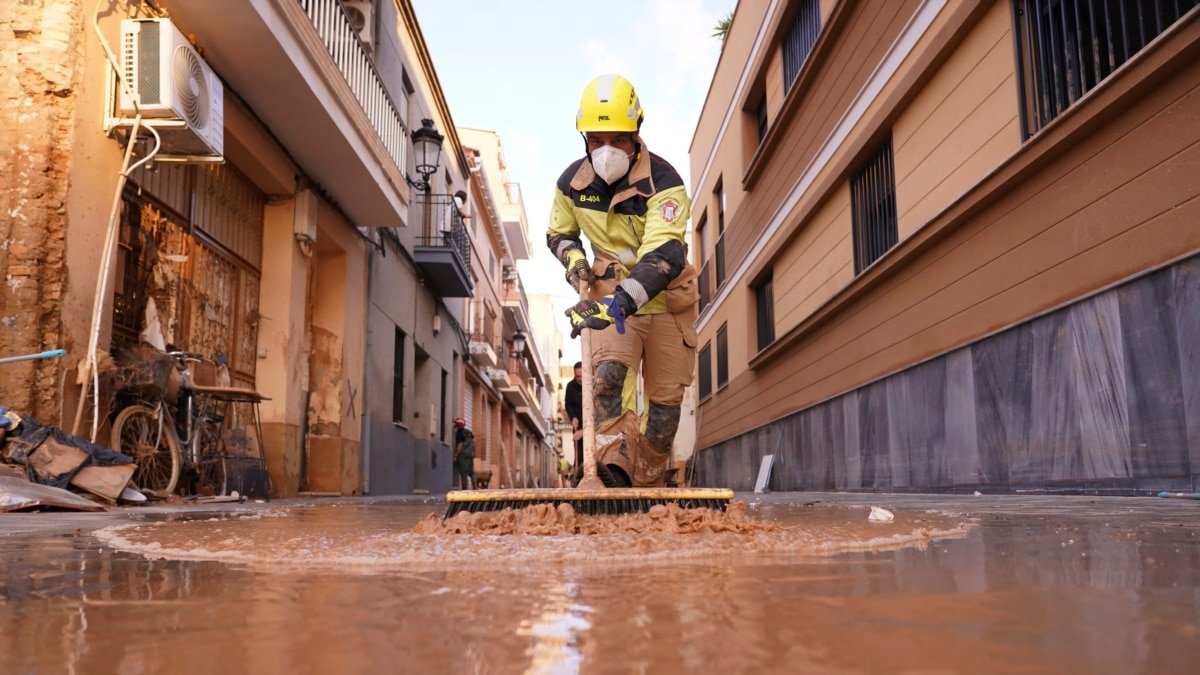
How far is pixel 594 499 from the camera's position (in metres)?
2.33

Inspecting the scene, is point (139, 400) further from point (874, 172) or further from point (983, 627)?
point (874, 172)

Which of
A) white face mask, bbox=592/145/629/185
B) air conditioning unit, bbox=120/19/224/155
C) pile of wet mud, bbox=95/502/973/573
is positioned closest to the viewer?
pile of wet mud, bbox=95/502/973/573

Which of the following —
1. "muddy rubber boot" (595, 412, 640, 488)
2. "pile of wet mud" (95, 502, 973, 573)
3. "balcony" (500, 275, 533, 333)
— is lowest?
"pile of wet mud" (95, 502, 973, 573)

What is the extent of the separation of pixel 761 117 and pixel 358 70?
730 centimetres

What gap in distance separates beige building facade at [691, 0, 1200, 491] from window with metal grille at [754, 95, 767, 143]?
1.97 m

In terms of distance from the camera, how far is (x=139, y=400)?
550 cm

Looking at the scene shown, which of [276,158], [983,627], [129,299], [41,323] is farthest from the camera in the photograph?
[276,158]

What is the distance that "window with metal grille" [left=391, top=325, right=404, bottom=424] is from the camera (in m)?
12.7

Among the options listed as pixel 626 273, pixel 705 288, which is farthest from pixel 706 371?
pixel 626 273

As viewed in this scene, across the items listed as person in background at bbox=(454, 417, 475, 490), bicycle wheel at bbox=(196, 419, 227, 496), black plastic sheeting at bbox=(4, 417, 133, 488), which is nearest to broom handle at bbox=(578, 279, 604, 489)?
black plastic sheeting at bbox=(4, 417, 133, 488)

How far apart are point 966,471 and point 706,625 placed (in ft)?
17.6

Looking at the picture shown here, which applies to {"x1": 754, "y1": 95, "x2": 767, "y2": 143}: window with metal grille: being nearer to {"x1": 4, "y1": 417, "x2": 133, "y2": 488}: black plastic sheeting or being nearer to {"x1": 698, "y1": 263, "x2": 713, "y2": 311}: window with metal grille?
{"x1": 698, "y1": 263, "x2": 713, "y2": 311}: window with metal grille

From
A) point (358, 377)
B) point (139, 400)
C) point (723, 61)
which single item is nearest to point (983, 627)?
point (139, 400)

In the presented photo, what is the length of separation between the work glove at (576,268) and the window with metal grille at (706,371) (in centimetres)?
1429
